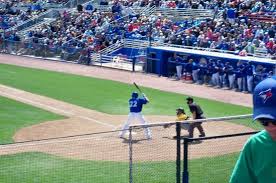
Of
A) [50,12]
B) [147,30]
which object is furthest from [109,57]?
[50,12]

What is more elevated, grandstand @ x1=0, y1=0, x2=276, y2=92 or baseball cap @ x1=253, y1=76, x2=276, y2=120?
baseball cap @ x1=253, y1=76, x2=276, y2=120

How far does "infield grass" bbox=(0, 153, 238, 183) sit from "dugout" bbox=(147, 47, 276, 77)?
15184mm

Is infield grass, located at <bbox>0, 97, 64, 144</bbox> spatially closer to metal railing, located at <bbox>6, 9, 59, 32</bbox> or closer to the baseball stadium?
the baseball stadium

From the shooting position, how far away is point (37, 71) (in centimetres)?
3375

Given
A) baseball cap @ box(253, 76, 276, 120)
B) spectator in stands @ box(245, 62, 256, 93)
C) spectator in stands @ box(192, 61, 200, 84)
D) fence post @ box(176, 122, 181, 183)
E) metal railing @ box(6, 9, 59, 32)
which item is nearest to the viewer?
baseball cap @ box(253, 76, 276, 120)

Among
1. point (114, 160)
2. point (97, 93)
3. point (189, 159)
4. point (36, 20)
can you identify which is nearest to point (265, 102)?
point (189, 159)

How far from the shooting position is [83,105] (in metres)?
22.5

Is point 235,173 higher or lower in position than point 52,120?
higher

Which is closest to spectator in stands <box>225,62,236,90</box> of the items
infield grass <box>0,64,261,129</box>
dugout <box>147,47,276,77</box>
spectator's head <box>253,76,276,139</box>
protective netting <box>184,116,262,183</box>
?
dugout <box>147,47,276,77</box>

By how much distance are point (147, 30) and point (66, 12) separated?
1334 centimetres

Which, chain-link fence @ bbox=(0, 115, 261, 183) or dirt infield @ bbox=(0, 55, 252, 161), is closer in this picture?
chain-link fence @ bbox=(0, 115, 261, 183)

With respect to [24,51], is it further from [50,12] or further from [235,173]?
[235,173]

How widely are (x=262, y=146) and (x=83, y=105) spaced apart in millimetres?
19689

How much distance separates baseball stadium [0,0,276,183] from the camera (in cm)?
1197
